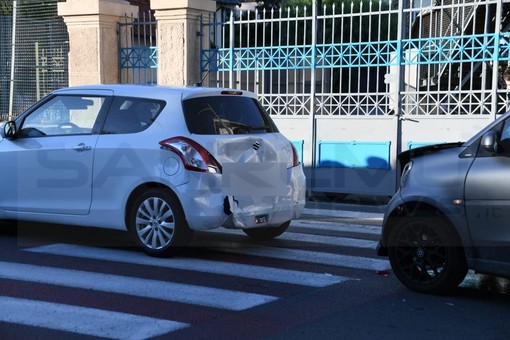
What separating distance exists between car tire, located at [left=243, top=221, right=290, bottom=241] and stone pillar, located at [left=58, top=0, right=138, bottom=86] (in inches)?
276

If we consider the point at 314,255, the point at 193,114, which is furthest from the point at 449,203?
the point at 193,114

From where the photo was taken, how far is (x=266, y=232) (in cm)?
845

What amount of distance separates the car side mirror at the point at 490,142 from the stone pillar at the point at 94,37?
1002cm

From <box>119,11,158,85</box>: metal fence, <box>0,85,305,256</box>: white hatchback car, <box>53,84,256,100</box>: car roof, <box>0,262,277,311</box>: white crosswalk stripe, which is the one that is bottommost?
<box>0,262,277,311</box>: white crosswalk stripe

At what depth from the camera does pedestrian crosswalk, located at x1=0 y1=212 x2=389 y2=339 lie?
5266 millimetres

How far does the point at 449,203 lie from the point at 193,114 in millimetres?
2865

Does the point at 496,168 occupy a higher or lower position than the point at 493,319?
higher

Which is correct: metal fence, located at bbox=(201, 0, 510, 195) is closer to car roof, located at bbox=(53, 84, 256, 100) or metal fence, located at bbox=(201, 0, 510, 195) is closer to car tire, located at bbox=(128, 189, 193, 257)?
car roof, located at bbox=(53, 84, 256, 100)

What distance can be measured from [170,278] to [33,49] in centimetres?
1036

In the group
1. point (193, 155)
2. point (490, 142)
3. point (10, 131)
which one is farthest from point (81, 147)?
point (490, 142)

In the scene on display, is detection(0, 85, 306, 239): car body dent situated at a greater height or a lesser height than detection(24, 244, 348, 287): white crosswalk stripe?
greater

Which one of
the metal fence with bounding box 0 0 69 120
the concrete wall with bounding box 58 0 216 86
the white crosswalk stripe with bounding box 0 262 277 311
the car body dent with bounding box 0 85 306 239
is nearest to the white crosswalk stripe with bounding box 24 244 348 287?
the car body dent with bounding box 0 85 306 239

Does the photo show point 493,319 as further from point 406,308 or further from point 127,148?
point 127,148

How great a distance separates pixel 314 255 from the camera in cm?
762
